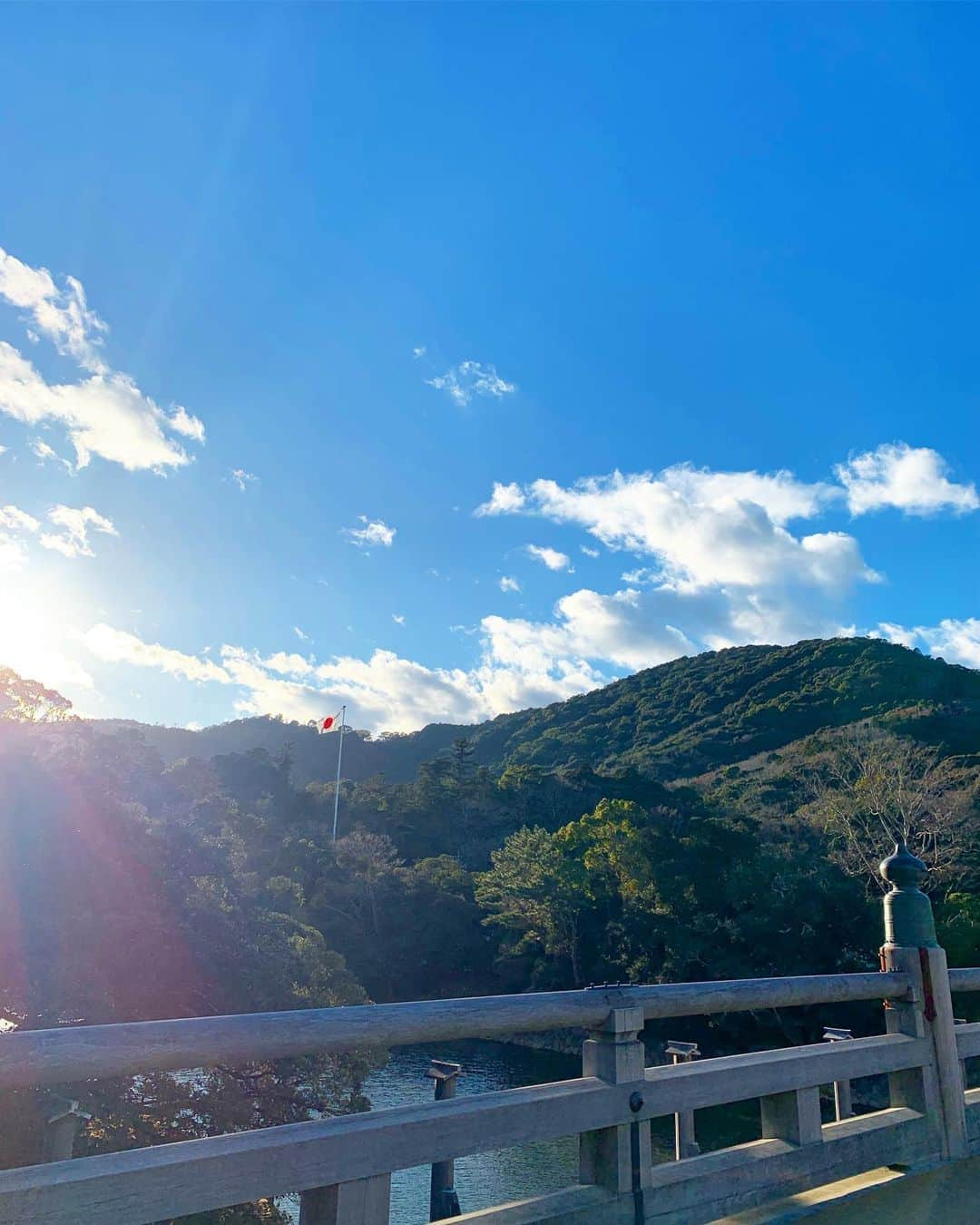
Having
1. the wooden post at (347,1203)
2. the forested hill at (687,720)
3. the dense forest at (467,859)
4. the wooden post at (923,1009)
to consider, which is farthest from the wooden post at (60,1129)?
the forested hill at (687,720)

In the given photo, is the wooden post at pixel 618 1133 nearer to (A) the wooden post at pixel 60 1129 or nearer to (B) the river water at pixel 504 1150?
(A) the wooden post at pixel 60 1129

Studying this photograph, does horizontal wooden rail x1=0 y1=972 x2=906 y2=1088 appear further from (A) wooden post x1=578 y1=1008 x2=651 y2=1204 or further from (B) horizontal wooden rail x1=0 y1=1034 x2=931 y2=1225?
(B) horizontal wooden rail x1=0 y1=1034 x2=931 y2=1225

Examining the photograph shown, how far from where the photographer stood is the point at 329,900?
32250mm

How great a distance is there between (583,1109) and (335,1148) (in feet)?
2.45

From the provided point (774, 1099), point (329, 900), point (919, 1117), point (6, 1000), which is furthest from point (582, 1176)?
point (329, 900)

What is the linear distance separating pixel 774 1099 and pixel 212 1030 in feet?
6.82

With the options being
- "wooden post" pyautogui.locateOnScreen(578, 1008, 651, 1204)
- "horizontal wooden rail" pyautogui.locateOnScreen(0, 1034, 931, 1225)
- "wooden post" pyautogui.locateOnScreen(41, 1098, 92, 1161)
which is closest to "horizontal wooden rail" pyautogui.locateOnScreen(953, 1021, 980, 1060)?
"horizontal wooden rail" pyautogui.locateOnScreen(0, 1034, 931, 1225)

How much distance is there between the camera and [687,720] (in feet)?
199

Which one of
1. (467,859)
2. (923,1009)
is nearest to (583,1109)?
(923,1009)

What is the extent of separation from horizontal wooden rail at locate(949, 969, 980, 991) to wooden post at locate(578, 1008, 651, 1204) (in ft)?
6.22

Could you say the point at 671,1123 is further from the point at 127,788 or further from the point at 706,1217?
the point at 706,1217

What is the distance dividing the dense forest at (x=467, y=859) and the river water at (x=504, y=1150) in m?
2.56

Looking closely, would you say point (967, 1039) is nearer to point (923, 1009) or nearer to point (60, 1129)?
point (923, 1009)

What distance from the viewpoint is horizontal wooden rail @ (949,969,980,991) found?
354cm
